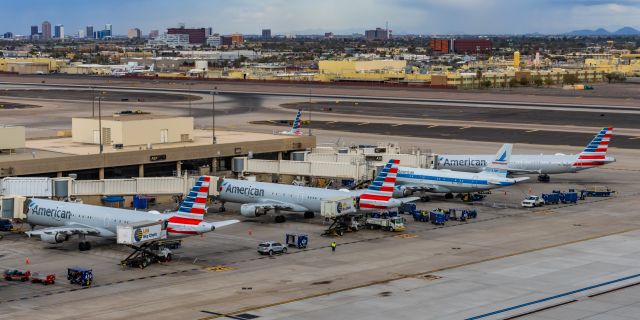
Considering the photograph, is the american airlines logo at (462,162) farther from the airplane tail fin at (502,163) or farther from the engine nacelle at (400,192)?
the engine nacelle at (400,192)

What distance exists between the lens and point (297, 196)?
9081 centimetres

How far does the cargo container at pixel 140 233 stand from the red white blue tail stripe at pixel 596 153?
64634 millimetres

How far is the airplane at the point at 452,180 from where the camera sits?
339ft

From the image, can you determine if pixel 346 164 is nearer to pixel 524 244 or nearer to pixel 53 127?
pixel 524 244

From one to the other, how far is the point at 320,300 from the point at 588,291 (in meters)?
16.7

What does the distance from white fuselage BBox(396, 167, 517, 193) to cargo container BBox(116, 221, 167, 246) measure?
41.1 m

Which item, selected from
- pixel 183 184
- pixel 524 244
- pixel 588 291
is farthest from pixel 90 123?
pixel 588 291

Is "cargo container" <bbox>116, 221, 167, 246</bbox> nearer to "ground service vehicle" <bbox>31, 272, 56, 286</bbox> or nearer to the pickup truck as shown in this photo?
"ground service vehicle" <bbox>31, 272, 56, 286</bbox>

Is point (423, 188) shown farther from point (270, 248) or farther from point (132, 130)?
point (270, 248)

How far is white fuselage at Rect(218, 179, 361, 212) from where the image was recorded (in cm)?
8975

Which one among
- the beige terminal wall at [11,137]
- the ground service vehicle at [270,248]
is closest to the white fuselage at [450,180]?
the ground service vehicle at [270,248]

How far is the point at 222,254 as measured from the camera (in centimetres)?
7556

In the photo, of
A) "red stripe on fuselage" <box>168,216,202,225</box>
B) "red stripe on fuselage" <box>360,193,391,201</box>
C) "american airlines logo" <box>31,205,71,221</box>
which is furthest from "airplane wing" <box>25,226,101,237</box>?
Answer: "red stripe on fuselage" <box>360,193,391,201</box>

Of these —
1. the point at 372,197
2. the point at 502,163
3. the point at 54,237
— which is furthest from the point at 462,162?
the point at 54,237
